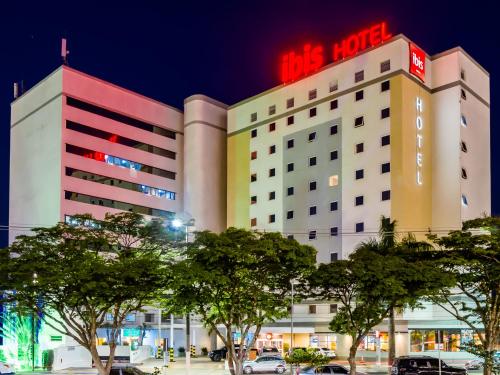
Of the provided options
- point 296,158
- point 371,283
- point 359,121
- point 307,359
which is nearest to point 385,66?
point 359,121

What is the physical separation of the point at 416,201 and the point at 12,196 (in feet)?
177

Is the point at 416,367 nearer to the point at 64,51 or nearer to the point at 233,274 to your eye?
the point at 233,274

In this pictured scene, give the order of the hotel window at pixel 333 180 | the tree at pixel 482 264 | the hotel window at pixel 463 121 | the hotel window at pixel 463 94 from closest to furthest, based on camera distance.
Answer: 1. the tree at pixel 482 264
2. the hotel window at pixel 463 121
3. the hotel window at pixel 463 94
4. the hotel window at pixel 333 180

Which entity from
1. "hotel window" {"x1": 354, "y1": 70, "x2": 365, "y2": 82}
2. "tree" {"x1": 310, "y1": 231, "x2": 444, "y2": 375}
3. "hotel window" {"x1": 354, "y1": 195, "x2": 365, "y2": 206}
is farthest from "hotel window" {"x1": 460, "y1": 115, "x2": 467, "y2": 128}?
"tree" {"x1": 310, "y1": 231, "x2": 444, "y2": 375}

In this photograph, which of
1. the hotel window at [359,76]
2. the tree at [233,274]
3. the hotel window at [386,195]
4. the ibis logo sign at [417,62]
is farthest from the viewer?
the hotel window at [359,76]

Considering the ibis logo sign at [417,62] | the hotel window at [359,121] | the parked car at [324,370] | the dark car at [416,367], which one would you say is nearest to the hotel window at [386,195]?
the hotel window at [359,121]

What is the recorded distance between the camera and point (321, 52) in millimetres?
83688

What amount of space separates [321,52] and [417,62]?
45.4 ft

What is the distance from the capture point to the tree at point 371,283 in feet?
125

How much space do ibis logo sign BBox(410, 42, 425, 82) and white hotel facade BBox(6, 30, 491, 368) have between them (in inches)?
25.4

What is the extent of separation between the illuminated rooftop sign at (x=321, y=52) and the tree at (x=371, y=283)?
42347 mm

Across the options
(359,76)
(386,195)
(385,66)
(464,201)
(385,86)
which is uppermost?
(385,66)

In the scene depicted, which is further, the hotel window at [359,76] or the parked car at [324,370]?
the hotel window at [359,76]

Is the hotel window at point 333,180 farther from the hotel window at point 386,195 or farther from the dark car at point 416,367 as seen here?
the dark car at point 416,367
